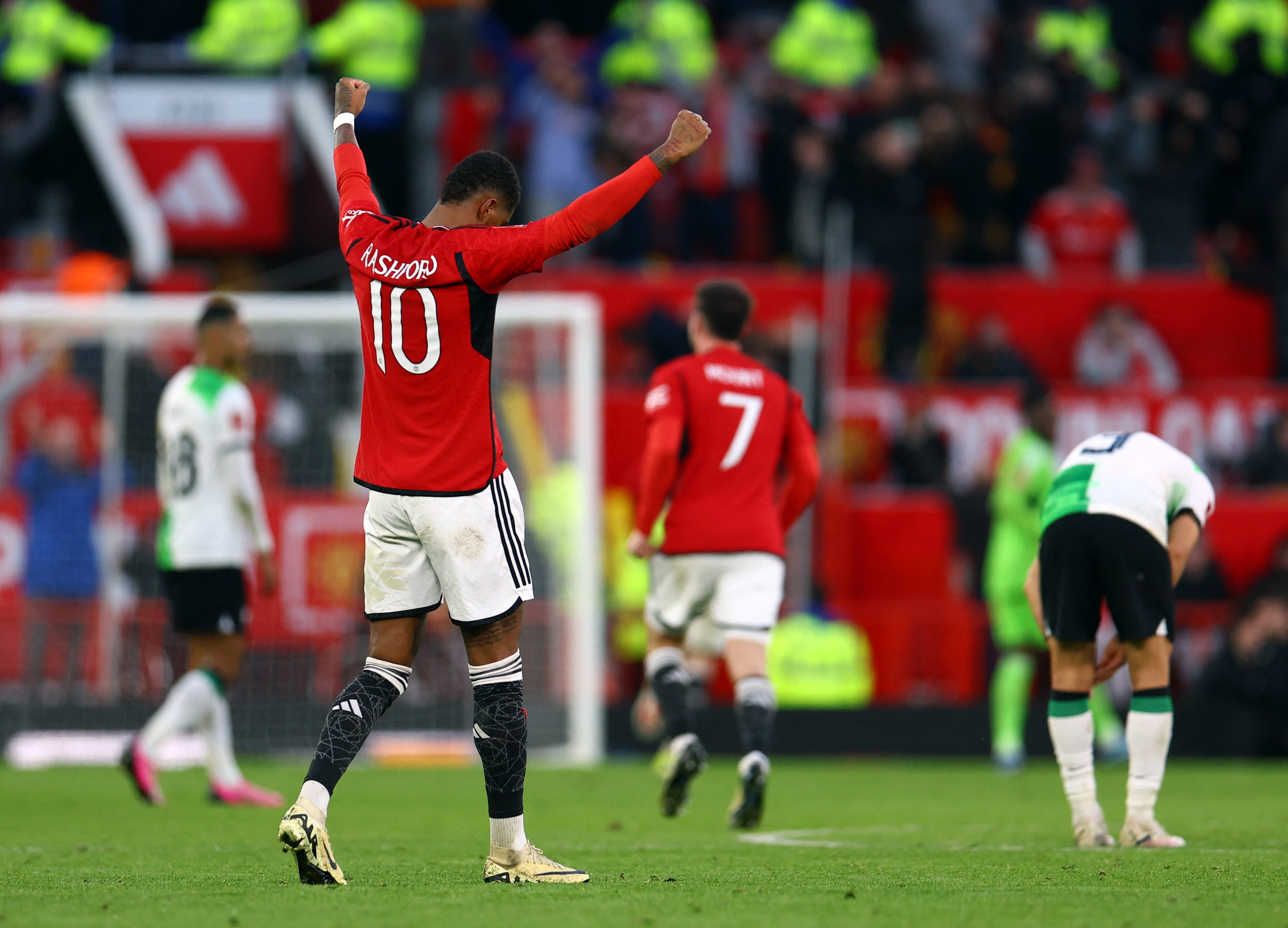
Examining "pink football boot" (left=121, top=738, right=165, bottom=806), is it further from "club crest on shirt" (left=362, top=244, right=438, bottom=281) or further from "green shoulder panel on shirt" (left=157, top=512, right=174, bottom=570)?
"club crest on shirt" (left=362, top=244, right=438, bottom=281)

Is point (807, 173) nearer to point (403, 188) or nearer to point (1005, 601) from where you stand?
point (403, 188)

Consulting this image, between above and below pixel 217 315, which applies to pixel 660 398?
below

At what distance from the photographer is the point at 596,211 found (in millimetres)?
5688

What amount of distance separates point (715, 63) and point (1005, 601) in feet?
27.5

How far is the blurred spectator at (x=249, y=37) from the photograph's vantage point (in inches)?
690

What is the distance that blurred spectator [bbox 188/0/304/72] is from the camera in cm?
1753

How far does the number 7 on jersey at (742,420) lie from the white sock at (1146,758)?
92.1 inches

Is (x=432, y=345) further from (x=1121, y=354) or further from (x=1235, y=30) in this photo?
(x=1235, y=30)

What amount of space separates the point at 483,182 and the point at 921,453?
1039 centimetres

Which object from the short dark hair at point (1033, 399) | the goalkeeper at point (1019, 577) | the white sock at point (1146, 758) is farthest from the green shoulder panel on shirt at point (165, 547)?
the short dark hair at point (1033, 399)

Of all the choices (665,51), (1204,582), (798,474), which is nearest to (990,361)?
(1204,582)

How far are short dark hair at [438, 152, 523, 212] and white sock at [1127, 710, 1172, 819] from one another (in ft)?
9.93

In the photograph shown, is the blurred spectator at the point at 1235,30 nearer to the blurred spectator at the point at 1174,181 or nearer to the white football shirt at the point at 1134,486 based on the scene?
the blurred spectator at the point at 1174,181

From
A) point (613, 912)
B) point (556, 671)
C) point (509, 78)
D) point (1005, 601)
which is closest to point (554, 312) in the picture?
point (556, 671)
